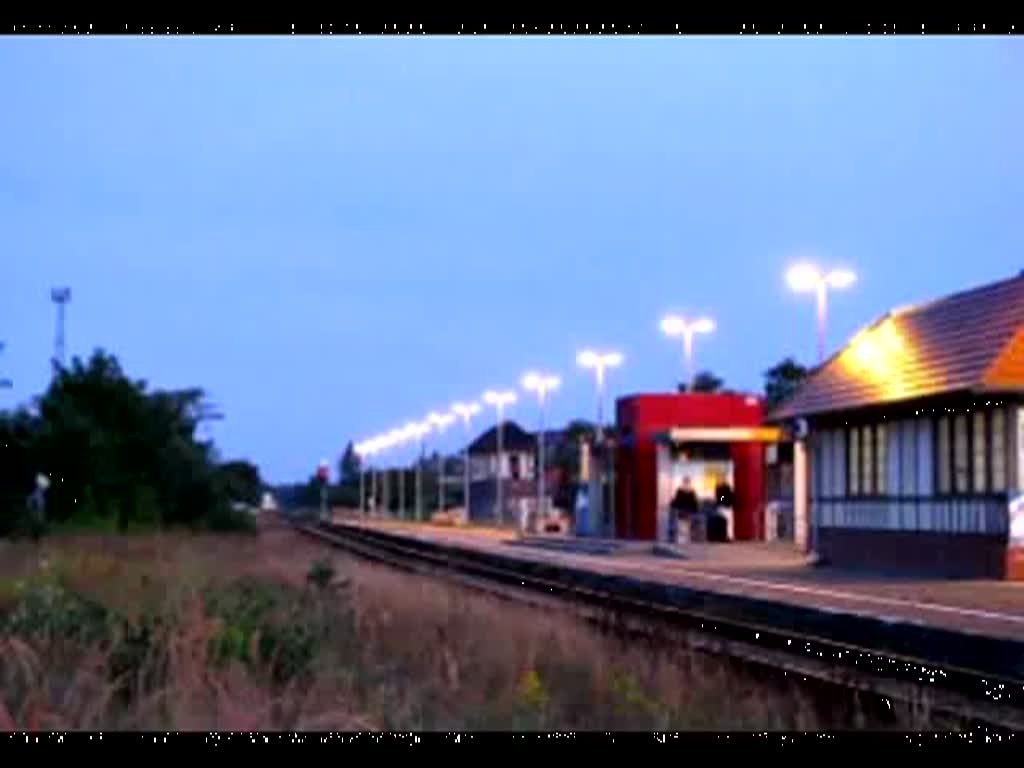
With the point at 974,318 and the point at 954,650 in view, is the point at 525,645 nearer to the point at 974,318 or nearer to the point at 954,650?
the point at 954,650

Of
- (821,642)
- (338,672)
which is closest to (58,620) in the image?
(338,672)

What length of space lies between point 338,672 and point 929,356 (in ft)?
78.9

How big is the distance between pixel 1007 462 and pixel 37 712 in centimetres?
2443

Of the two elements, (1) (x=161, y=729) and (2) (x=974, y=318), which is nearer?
(1) (x=161, y=729)

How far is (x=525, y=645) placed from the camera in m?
17.5

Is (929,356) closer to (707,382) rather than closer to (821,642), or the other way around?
(821,642)

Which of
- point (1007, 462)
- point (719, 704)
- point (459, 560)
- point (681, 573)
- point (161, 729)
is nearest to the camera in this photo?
point (161, 729)

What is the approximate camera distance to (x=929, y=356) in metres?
34.7

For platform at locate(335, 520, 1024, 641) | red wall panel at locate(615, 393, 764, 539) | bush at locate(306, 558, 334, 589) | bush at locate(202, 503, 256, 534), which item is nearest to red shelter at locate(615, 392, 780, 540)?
red wall panel at locate(615, 393, 764, 539)

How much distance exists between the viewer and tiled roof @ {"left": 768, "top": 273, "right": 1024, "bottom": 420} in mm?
31094

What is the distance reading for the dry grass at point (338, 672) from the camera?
1012 centimetres

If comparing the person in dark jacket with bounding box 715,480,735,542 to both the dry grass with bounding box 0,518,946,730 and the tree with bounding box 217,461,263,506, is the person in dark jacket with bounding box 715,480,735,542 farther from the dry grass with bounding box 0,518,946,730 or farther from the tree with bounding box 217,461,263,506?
the dry grass with bounding box 0,518,946,730

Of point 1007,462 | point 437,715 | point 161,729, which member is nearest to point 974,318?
point 1007,462

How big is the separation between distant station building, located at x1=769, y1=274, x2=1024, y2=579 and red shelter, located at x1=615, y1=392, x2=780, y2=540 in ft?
60.1
